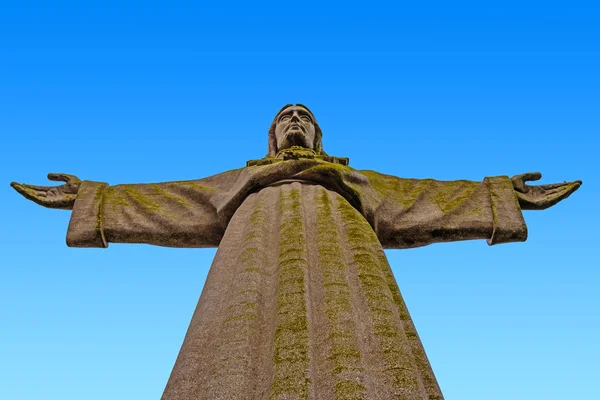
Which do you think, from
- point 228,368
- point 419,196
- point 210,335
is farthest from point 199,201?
point 228,368

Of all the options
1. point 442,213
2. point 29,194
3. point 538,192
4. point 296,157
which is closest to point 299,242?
point 296,157

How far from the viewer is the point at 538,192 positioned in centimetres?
919

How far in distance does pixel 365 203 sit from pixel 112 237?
3402mm

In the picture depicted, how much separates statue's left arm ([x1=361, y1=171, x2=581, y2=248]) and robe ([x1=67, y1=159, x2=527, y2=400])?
2 centimetres

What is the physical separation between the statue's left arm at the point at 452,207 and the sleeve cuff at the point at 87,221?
3605 mm

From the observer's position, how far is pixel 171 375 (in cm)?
448

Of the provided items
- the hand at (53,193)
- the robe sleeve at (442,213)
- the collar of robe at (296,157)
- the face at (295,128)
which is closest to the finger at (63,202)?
the hand at (53,193)

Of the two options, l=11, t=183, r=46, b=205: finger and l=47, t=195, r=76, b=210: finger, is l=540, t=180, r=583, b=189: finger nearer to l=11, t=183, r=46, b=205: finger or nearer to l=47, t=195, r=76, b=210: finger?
l=47, t=195, r=76, b=210: finger

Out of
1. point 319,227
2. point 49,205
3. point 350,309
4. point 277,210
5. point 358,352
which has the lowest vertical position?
point 358,352

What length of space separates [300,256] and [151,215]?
12.8 ft

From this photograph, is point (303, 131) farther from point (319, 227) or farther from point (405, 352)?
point (405, 352)

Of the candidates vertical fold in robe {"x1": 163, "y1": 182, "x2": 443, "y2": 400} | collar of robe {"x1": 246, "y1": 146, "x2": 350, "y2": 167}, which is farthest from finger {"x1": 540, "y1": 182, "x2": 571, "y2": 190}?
vertical fold in robe {"x1": 163, "y1": 182, "x2": 443, "y2": 400}

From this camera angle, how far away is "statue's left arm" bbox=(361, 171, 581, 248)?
8.48 m

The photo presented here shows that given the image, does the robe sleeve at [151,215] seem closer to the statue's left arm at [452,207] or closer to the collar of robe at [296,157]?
the collar of robe at [296,157]
